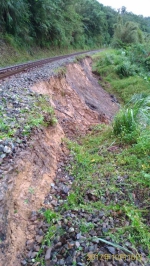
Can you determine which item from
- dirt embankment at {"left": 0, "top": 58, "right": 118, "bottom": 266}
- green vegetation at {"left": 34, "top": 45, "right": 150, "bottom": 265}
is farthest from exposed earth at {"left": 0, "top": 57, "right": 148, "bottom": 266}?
green vegetation at {"left": 34, "top": 45, "right": 150, "bottom": 265}

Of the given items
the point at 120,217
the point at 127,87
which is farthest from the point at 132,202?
the point at 127,87

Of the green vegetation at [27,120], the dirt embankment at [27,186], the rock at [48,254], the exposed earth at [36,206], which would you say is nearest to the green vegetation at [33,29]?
the green vegetation at [27,120]

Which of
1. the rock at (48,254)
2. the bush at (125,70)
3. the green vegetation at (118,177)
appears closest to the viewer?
the rock at (48,254)

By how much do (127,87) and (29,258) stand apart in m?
11.8

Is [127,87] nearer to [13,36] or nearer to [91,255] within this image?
[13,36]

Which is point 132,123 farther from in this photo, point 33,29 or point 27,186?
point 33,29

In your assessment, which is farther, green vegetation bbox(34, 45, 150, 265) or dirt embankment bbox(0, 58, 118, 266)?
green vegetation bbox(34, 45, 150, 265)

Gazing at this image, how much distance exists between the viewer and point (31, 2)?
1452 centimetres

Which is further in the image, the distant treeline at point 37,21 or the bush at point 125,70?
the bush at point 125,70

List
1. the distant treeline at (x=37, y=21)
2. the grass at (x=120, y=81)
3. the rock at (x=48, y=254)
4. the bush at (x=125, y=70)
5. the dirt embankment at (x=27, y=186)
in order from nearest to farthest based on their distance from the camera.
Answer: the dirt embankment at (x=27, y=186) → the rock at (x=48, y=254) → the grass at (x=120, y=81) → the distant treeline at (x=37, y=21) → the bush at (x=125, y=70)
